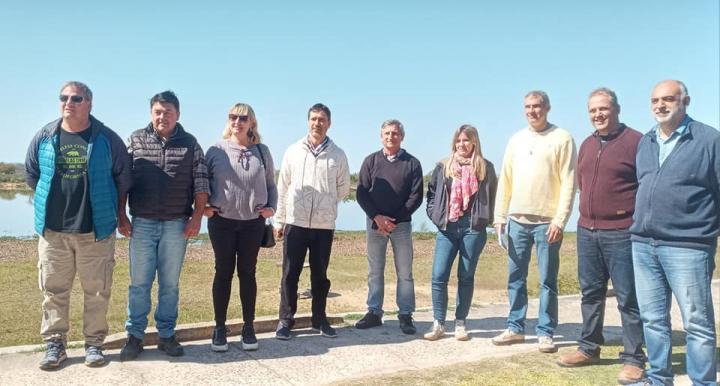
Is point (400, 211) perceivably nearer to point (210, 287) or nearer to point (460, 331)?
point (460, 331)

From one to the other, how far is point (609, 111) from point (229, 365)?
138 inches

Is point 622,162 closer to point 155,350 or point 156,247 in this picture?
point 156,247

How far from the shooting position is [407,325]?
5492mm

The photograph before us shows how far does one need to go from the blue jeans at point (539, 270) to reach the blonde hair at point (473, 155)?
54 cm

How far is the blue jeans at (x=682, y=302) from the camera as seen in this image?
12.0 ft

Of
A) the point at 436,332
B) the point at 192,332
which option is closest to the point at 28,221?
the point at 192,332

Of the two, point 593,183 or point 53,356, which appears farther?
point 593,183

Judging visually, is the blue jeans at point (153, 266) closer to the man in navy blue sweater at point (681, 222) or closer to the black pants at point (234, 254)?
the black pants at point (234, 254)

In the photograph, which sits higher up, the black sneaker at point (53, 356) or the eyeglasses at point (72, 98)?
the eyeglasses at point (72, 98)

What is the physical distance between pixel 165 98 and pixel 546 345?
3.78 metres

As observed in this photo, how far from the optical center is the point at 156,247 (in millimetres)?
4441

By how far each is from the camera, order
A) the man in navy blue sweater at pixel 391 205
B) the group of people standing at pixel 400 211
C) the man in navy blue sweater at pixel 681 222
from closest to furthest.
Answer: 1. the man in navy blue sweater at pixel 681 222
2. the group of people standing at pixel 400 211
3. the man in navy blue sweater at pixel 391 205

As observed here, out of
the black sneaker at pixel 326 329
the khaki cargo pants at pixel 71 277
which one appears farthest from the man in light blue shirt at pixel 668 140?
the khaki cargo pants at pixel 71 277

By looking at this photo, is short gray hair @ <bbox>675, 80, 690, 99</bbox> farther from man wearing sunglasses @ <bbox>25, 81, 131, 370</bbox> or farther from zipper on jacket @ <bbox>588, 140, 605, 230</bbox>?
man wearing sunglasses @ <bbox>25, 81, 131, 370</bbox>
